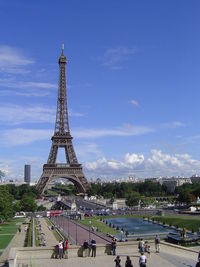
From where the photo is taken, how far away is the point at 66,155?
11938 centimetres

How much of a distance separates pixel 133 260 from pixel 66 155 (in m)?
Answer: 98.3

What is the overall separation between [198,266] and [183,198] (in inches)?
3219

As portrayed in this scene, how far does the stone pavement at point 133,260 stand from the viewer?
2088cm

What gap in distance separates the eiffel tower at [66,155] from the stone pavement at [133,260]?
91952mm

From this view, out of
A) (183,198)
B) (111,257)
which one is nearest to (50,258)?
(111,257)

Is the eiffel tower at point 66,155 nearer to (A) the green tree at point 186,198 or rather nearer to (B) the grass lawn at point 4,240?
(A) the green tree at point 186,198

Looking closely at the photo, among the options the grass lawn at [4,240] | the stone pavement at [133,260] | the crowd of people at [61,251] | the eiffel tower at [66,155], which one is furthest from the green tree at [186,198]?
the crowd of people at [61,251]

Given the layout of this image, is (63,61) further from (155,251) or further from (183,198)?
(155,251)

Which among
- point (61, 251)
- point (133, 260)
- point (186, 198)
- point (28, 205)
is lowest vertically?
point (133, 260)

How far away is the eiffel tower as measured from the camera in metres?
115

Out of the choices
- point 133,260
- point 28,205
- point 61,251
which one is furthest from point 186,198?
point 61,251

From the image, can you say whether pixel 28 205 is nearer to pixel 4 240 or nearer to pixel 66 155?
pixel 66 155

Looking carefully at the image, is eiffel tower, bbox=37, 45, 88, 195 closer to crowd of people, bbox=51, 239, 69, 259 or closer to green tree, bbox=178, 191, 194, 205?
green tree, bbox=178, 191, 194, 205

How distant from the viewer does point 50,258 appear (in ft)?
75.9
